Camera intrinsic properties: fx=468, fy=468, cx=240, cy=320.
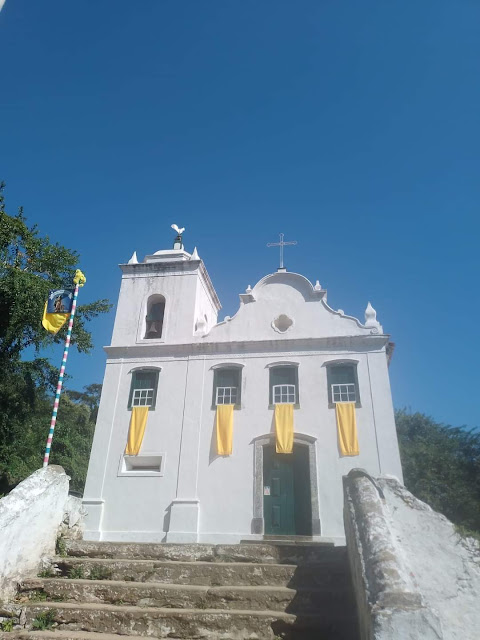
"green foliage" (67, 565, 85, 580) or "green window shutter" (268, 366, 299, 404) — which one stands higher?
"green window shutter" (268, 366, 299, 404)

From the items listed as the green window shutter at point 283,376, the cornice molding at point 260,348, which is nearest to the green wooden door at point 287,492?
the green window shutter at point 283,376

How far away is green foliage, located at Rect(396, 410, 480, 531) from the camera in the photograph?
75.3 ft

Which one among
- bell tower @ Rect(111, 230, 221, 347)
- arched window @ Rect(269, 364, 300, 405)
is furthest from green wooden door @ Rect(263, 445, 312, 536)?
bell tower @ Rect(111, 230, 221, 347)

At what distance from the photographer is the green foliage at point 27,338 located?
51.2 ft

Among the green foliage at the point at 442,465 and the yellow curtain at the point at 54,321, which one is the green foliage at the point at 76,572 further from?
the green foliage at the point at 442,465

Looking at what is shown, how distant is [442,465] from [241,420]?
15.9 m

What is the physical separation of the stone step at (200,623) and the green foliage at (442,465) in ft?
59.5

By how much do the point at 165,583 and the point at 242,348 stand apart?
8729 millimetres

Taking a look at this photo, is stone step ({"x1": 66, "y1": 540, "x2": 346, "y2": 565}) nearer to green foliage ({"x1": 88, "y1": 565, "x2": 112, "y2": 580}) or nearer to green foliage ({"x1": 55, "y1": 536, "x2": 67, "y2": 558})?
green foliage ({"x1": 55, "y1": 536, "x2": 67, "y2": 558})

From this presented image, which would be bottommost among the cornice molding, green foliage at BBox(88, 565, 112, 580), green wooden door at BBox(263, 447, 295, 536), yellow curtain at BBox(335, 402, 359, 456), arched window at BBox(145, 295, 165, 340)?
green foliage at BBox(88, 565, 112, 580)

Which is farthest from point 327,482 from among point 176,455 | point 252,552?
point 252,552

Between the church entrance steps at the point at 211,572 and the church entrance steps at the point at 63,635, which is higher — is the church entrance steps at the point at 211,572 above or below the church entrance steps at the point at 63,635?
above

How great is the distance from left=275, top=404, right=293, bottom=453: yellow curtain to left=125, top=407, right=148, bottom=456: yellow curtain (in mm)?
4033

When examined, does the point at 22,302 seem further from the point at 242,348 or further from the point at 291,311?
the point at 291,311
